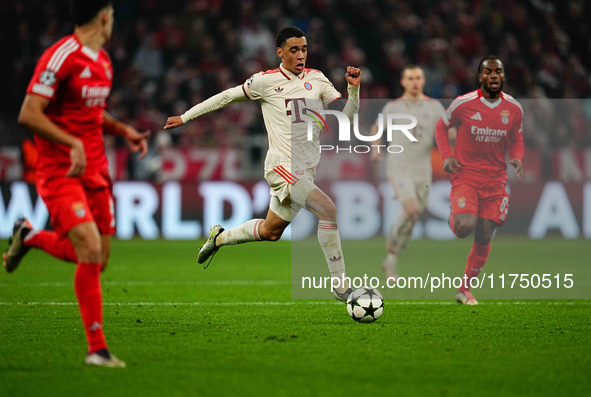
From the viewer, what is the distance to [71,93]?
505 centimetres

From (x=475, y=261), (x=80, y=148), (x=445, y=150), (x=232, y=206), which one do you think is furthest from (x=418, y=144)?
(x=80, y=148)

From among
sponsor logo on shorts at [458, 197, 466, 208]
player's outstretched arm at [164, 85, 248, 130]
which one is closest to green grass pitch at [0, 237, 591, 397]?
sponsor logo on shorts at [458, 197, 466, 208]

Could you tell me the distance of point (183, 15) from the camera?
59.8 feet

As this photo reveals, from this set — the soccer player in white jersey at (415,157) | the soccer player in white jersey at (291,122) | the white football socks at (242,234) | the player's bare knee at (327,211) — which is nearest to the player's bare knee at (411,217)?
the soccer player in white jersey at (415,157)

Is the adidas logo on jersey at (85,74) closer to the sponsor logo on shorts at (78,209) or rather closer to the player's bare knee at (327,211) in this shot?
the sponsor logo on shorts at (78,209)

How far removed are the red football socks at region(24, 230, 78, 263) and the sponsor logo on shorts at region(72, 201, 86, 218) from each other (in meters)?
0.25

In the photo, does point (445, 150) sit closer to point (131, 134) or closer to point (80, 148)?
point (131, 134)

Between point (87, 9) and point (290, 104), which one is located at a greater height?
point (87, 9)

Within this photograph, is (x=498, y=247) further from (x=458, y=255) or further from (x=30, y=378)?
(x=30, y=378)

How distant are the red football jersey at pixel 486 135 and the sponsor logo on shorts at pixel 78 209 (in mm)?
4256

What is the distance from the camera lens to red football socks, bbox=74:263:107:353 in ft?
16.1

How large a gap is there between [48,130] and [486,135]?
4.57m

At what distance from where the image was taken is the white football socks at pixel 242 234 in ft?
25.8

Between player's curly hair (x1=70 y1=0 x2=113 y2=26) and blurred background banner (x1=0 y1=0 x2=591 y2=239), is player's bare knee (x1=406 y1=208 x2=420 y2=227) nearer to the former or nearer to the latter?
blurred background banner (x1=0 y1=0 x2=591 y2=239)
